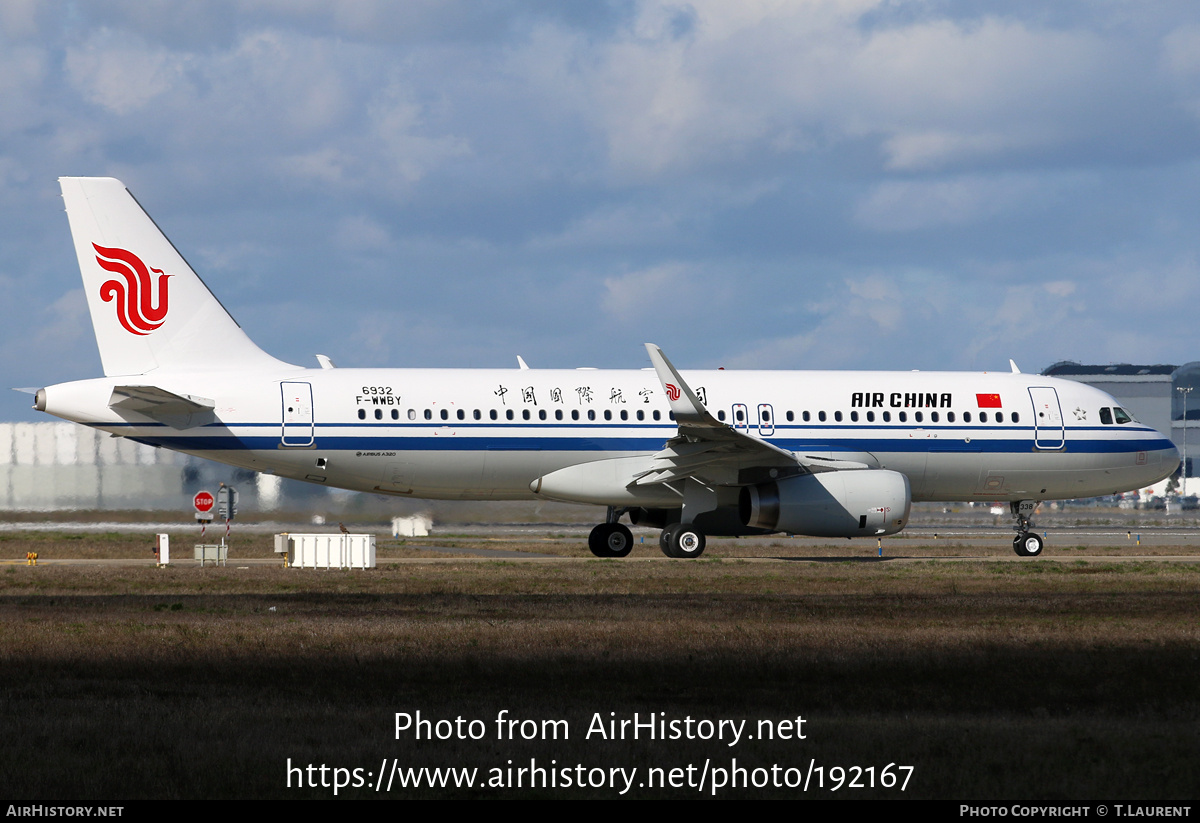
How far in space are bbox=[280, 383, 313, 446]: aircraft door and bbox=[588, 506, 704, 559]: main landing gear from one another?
7.29 m

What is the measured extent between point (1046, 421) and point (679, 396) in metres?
10.4

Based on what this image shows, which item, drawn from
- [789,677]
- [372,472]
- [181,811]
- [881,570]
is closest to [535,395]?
[372,472]

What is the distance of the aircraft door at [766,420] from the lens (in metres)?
31.9

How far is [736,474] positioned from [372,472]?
26.4ft

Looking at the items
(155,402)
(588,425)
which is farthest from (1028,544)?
(155,402)

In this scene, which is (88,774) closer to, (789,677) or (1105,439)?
(789,677)

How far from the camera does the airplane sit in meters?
29.7

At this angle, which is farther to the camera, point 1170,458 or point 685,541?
point 1170,458

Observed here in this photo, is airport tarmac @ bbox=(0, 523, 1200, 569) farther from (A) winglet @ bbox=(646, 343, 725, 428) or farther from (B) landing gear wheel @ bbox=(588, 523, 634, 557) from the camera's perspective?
(A) winglet @ bbox=(646, 343, 725, 428)

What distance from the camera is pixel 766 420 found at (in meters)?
32.1

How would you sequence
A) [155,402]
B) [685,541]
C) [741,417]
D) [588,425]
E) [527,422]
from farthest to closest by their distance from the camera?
[741,417]
[685,541]
[588,425]
[527,422]
[155,402]

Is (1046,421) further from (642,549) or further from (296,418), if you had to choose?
(296,418)

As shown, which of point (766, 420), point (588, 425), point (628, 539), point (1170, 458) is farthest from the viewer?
point (1170, 458)

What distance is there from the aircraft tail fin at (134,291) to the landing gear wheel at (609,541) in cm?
930
